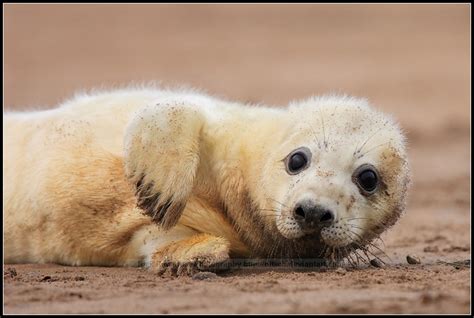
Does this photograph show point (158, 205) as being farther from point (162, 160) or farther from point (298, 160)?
point (298, 160)

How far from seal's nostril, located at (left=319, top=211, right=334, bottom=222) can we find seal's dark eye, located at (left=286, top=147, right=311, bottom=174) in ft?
1.70

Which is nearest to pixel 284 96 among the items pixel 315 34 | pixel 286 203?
pixel 315 34

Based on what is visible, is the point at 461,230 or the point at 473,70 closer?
the point at 461,230

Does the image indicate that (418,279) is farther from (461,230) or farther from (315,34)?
(315,34)

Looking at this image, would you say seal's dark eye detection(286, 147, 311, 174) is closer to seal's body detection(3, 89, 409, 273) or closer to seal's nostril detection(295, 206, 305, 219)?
seal's body detection(3, 89, 409, 273)

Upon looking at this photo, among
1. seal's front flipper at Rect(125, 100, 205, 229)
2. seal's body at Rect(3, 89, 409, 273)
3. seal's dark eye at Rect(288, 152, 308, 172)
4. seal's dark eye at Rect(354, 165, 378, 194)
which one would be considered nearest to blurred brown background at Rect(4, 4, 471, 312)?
seal's body at Rect(3, 89, 409, 273)

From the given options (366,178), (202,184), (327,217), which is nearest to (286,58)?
(202,184)

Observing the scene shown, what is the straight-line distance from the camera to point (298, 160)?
6.85 metres

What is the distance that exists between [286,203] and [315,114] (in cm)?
88

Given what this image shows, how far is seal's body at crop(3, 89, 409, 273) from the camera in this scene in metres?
6.68

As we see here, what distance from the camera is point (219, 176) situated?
7.21m

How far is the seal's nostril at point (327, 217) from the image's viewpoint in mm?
6328

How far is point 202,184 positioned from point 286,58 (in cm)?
2077

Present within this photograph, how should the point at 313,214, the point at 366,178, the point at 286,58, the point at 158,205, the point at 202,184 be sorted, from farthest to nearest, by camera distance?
the point at 286,58
the point at 202,184
the point at 158,205
the point at 366,178
the point at 313,214
